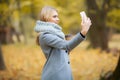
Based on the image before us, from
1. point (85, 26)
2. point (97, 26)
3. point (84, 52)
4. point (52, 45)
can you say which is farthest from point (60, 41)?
point (97, 26)

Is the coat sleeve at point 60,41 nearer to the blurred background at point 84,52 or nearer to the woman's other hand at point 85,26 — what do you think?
the woman's other hand at point 85,26

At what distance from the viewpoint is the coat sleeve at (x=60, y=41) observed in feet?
17.3

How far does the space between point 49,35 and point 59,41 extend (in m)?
0.21

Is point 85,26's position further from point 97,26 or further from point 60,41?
point 97,26

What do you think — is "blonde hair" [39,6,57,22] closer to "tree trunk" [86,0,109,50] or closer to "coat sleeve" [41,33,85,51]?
"coat sleeve" [41,33,85,51]

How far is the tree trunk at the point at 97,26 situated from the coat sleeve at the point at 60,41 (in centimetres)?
1596

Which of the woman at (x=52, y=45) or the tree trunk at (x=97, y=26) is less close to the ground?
the woman at (x=52, y=45)

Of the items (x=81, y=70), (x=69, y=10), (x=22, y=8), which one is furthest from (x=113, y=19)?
(x=69, y=10)

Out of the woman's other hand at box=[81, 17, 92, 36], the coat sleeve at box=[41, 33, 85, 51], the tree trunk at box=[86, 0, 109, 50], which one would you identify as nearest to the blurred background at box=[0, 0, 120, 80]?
the tree trunk at box=[86, 0, 109, 50]

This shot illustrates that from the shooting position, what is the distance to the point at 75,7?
36250 mm

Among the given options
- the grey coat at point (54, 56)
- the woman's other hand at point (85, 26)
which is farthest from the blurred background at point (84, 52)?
the woman's other hand at point (85, 26)

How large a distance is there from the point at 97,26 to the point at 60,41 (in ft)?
56.2

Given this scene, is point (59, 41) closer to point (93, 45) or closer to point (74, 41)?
point (74, 41)

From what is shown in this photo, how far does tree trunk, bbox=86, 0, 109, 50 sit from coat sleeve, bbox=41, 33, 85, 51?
52.4ft
